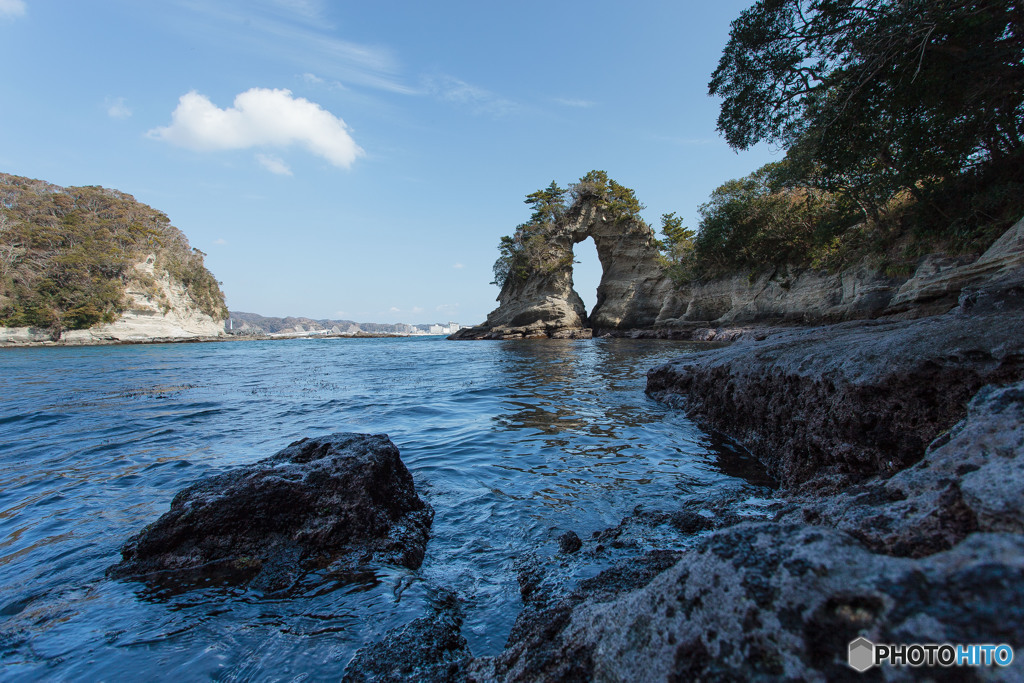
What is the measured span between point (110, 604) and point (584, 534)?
3455 millimetres

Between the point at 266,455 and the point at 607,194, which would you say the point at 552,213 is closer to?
the point at 607,194

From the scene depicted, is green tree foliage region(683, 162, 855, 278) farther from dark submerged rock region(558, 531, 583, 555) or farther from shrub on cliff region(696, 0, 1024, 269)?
dark submerged rock region(558, 531, 583, 555)

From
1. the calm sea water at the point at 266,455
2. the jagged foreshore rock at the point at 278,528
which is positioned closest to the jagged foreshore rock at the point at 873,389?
the calm sea water at the point at 266,455

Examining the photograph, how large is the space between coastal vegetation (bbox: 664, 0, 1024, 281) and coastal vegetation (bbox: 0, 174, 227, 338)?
224 ft

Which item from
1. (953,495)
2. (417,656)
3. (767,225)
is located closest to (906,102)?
(953,495)

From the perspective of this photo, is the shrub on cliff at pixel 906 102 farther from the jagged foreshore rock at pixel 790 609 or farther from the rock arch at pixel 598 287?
the rock arch at pixel 598 287

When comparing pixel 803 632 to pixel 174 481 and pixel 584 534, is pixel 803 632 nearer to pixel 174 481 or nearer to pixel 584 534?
pixel 584 534

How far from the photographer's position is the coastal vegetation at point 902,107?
29.4 feet

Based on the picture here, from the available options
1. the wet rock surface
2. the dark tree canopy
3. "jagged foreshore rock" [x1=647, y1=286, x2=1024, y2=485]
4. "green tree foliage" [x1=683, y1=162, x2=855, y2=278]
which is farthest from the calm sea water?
"green tree foliage" [x1=683, y1=162, x2=855, y2=278]

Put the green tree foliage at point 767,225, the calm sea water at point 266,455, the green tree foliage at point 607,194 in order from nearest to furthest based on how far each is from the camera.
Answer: the calm sea water at point 266,455, the green tree foliage at point 767,225, the green tree foliage at point 607,194

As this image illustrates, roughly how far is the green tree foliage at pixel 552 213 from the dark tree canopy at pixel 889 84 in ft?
99.8

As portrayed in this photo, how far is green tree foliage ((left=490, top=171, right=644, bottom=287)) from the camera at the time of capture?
44625 mm

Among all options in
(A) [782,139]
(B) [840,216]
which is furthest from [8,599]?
(B) [840,216]

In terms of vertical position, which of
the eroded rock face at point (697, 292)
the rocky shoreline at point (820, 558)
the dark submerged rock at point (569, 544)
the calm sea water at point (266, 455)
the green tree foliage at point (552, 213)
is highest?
the green tree foliage at point (552, 213)
